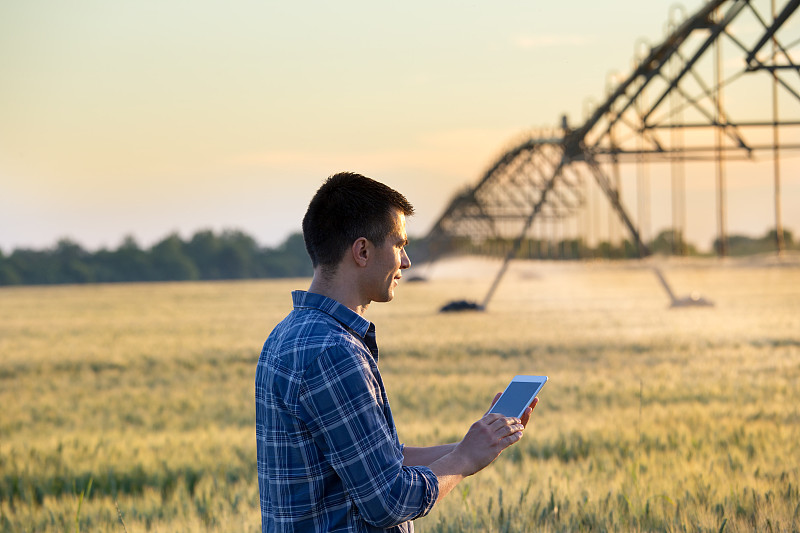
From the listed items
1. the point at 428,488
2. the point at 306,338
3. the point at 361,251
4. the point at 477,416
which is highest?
the point at 361,251

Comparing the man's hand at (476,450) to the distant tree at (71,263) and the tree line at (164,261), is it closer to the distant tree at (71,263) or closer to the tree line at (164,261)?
the tree line at (164,261)

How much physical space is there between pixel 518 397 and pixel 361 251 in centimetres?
73

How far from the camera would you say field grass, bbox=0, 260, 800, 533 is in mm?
5719

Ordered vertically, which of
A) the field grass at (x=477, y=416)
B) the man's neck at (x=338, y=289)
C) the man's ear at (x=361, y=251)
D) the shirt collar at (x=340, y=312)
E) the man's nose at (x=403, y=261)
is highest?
the man's ear at (x=361, y=251)

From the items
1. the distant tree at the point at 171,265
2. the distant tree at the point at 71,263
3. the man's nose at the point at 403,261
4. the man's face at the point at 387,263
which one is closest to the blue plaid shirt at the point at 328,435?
the man's face at the point at 387,263

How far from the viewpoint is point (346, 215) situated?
2770 millimetres

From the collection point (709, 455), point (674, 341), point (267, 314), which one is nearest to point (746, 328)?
point (674, 341)

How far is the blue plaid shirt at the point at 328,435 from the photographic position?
2.62 meters

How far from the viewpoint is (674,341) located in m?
20.4

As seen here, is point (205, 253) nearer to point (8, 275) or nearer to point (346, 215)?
point (8, 275)

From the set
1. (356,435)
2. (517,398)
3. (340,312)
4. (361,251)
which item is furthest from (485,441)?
(361,251)

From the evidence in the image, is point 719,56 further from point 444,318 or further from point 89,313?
point 89,313

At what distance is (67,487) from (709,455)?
17.9 ft

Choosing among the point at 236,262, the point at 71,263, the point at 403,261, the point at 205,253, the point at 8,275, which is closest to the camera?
the point at 403,261
